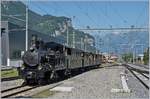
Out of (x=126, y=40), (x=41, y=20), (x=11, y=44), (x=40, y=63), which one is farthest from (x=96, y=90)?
(x=126, y=40)

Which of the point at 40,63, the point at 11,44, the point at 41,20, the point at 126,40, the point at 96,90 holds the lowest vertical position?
the point at 96,90

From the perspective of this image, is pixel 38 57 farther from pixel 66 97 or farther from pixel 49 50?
pixel 66 97

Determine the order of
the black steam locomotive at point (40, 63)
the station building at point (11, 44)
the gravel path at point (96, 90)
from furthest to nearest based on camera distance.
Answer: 1. the station building at point (11, 44)
2. the black steam locomotive at point (40, 63)
3. the gravel path at point (96, 90)

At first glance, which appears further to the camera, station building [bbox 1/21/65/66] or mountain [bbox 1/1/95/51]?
station building [bbox 1/21/65/66]

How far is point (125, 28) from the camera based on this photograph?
2319 inches

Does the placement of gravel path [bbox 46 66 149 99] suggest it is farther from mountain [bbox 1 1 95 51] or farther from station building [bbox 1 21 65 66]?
station building [bbox 1 21 65 66]

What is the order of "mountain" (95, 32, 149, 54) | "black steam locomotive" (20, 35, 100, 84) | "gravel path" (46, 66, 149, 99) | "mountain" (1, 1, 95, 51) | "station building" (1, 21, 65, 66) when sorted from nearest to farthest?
"gravel path" (46, 66, 149, 99), "black steam locomotive" (20, 35, 100, 84), "mountain" (1, 1, 95, 51), "station building" (1, 21, 65, 66), "mountain" (95, 32, 149, 54)

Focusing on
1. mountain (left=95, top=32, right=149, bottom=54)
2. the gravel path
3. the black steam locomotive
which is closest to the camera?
the gravel path

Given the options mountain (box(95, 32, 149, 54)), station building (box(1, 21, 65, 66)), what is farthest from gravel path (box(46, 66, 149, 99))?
station building (box(1, 21, 65, 66))

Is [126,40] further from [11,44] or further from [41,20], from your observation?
[11,44]

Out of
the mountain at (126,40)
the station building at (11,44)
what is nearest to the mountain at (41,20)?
the station building at (11,44)

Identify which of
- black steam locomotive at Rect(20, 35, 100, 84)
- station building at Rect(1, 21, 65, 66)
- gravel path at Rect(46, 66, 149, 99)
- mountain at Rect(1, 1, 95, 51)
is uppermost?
mountain at Rect(1, 1, 95, 51)

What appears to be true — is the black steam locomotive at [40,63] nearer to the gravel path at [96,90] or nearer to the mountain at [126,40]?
the gravel path at [96,90]

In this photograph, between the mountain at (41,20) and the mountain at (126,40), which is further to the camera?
the mountain at (126,40)
